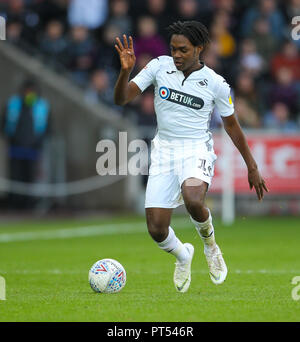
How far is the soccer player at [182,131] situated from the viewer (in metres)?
8.93

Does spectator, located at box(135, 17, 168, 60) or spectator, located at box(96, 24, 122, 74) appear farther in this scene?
spectator, located at box(96, 24, 122, 74)

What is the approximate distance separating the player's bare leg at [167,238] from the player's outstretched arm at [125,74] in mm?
1139

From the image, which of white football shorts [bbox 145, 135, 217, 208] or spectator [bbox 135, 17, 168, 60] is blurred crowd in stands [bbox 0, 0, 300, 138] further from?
white football shorts [bbox 145, 135, 217, 208]

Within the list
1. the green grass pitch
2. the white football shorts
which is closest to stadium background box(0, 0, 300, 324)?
the green grass pitch

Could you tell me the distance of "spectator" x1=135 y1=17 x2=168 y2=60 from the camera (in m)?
19.4

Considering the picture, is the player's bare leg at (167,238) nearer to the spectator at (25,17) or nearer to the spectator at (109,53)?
the spectator at (109,53)

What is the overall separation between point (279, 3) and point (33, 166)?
6707mm

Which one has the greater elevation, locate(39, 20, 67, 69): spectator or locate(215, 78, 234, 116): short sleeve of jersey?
locate(39, 20, 67, 69): spectator

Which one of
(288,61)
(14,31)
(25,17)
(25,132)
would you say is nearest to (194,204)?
(25,132)

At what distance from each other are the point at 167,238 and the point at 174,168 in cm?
68

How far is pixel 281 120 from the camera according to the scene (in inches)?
756

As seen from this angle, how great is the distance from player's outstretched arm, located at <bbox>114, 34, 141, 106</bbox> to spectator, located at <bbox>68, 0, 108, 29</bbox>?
1205 centimetres

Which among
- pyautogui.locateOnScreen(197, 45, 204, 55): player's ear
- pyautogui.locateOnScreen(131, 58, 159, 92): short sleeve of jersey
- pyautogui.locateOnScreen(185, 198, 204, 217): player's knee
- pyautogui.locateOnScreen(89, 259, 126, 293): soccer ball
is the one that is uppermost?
pyautogui.locateOnScreen(197, 45, 204, 55): player's ear
